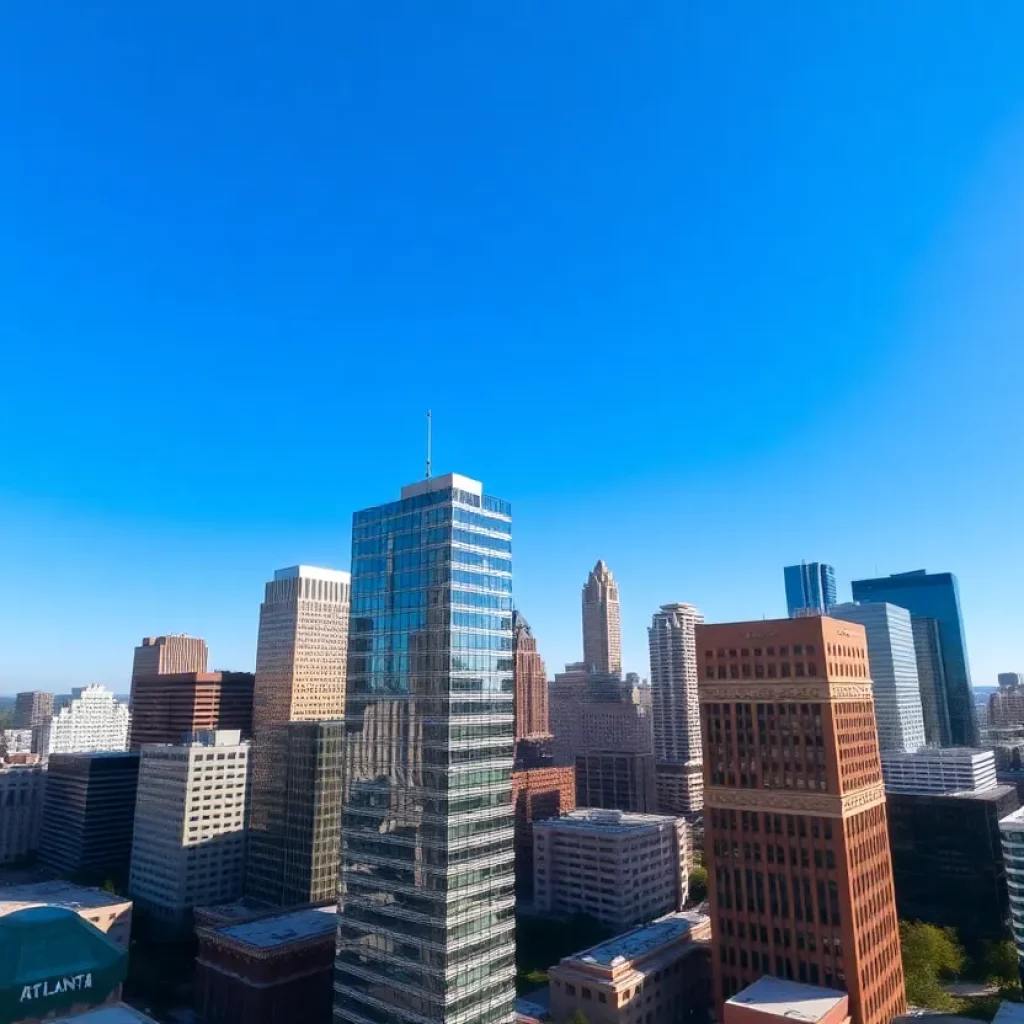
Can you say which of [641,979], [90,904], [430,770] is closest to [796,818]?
[641,979]

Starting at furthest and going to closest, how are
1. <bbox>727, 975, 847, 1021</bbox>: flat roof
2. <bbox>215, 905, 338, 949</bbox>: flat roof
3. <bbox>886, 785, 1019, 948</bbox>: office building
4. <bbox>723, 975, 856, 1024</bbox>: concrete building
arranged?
<bbox>886, 785, 1019, 948</bbox>: office building < <bbox>215, 905, 338, 949</bbox>: flat roof < <bbox>727, 975, 847, 1021</bbox>: flat roof < <bbox>723, 975, 856, 1024</bbox>: concrete building

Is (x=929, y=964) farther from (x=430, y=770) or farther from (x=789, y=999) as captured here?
(x=430, y=770)

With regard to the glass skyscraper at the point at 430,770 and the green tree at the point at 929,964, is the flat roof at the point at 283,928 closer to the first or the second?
the glass skyscraper at the point at 430,770

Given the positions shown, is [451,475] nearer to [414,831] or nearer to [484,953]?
[414,831]

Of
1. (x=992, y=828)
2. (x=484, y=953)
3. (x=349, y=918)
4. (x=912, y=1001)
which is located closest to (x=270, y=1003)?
(x=349, y=918)

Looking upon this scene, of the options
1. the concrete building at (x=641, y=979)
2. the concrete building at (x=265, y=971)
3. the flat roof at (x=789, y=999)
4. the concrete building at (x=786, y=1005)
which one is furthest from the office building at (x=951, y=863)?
the concrete building at (x=265, y=971)

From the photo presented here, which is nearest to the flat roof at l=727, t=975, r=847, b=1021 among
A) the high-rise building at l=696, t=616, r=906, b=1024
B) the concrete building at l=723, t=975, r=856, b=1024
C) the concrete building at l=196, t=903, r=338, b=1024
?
the concrete building at l=723, t=975, r=856, b=1024

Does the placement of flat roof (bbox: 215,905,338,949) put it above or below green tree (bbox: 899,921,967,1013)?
above

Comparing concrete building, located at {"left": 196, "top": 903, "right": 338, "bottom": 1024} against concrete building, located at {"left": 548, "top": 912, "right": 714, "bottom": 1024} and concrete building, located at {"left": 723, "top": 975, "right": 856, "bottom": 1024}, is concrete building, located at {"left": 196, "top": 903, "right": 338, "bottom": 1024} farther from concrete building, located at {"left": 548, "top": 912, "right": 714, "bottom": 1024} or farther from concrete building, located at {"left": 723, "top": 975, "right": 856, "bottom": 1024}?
concrete building, located at {"left": 723, "top": 975, "right": 856, "bottom": 1024}
